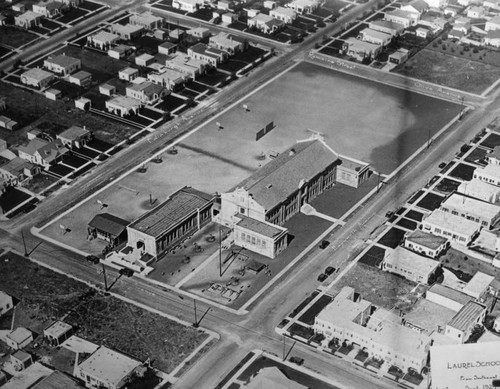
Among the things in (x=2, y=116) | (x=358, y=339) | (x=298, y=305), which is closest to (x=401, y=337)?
(x=358, y=339)

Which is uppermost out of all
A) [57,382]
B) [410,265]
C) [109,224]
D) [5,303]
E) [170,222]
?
[170,222]

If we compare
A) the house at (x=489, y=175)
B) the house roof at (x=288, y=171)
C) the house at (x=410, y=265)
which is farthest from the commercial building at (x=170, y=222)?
the house at (x=489, y=175)

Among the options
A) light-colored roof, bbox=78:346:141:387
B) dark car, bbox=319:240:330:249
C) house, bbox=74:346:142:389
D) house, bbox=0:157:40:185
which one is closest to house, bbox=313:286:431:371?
dark car, bbox=319:240:330:249

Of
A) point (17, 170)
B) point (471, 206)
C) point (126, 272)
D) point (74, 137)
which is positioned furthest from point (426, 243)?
point (17, 170)

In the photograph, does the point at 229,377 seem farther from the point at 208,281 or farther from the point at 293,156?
the point at 293,156

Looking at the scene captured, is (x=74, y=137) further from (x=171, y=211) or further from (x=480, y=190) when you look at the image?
(x=480, y=190)
